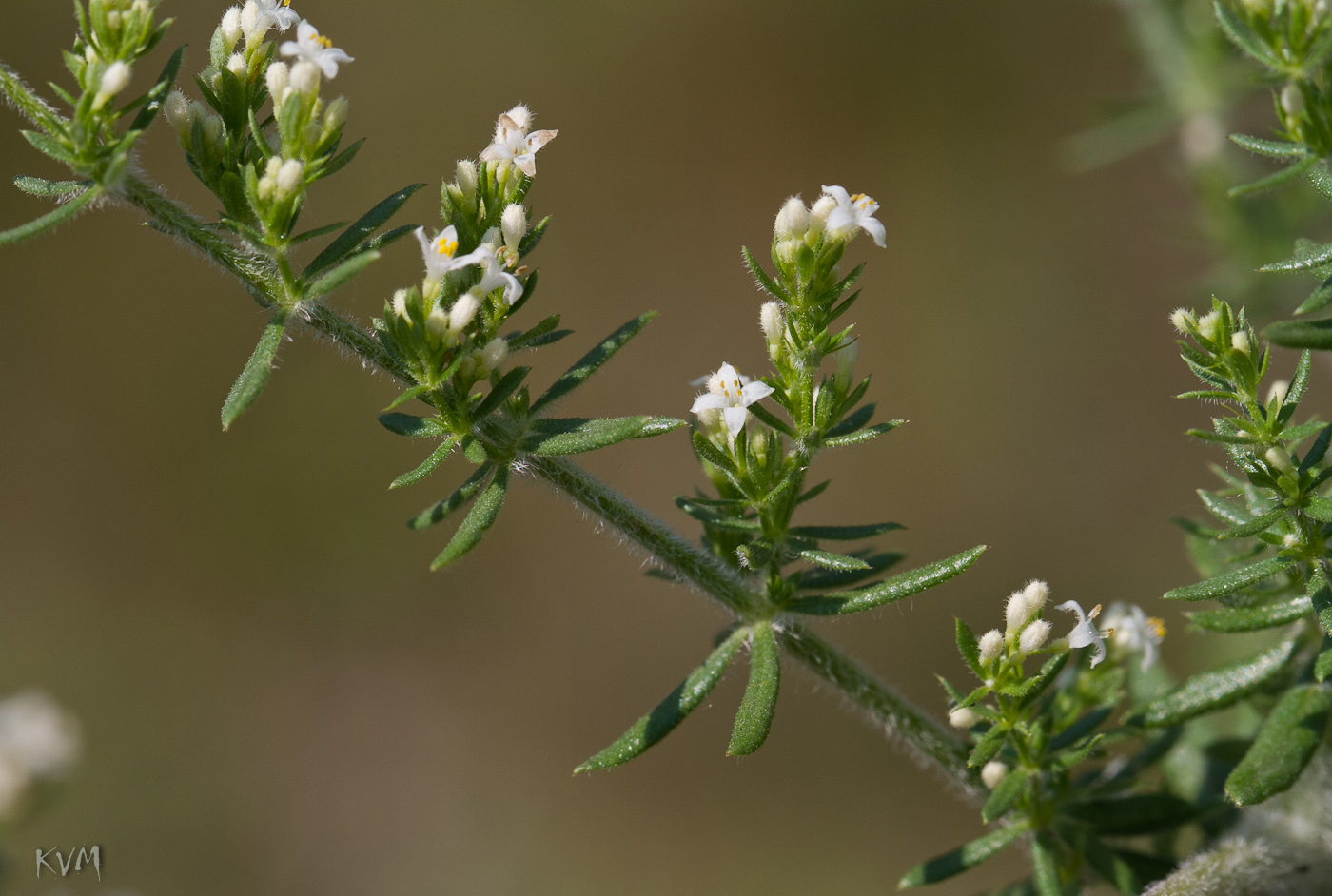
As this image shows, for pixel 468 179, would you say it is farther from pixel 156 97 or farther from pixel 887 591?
pixel 887 591

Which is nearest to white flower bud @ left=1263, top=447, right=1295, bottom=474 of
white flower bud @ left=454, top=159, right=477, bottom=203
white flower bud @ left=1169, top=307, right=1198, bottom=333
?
white flower bud @ left=1169, top=307, right=1198, bottom=333

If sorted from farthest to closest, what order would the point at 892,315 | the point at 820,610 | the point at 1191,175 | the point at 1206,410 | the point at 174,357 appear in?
the point at 892,315 → the point at 174,357 → the point at 1206,410 → the point at 1191,175 → the point at 820,610

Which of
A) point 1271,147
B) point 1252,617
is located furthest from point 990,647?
point 1271,147

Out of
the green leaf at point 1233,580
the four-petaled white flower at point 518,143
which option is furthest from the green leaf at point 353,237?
the green leaf at point 1233,580

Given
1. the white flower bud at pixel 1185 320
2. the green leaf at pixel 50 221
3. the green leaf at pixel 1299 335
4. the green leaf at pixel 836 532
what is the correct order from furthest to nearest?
the green leaf at pixel 836 532, the white flower bud at pixel 1185 320, the green leaf at pixel 50 221, the green leaf at pixel 1299 335

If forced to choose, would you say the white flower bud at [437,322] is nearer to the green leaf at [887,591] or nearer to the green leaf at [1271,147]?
the green leaf at [887,591]

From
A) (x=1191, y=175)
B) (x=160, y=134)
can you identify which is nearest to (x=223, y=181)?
(x=1191, y=175)

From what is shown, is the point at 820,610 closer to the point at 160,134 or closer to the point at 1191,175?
the point at 1191,175
